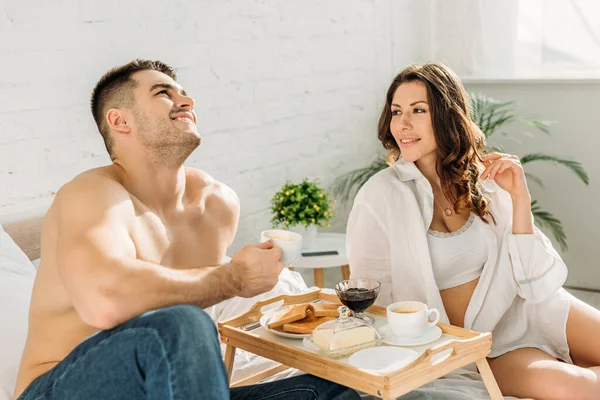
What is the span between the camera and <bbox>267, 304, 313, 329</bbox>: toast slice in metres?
1.87

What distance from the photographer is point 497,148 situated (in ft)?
11.7

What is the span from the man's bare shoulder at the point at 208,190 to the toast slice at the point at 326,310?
15.9 inches

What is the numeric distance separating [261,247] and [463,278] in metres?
0.76

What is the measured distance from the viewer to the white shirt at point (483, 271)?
2.24m

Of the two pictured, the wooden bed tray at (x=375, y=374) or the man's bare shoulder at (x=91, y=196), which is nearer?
the wooden bed tray at (x=375, y=374)

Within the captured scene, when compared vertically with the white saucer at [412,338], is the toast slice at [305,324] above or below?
above

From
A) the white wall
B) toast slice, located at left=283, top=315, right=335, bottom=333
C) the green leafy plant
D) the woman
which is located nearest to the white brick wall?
the green leafy plant

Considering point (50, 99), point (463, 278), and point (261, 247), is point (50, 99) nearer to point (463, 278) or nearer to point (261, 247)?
point (261, 247)

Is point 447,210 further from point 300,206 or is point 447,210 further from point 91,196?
point 91,196

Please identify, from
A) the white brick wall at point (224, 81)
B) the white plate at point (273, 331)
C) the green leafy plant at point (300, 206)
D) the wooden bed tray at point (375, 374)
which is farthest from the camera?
the green leafy plant at point (300, 206)

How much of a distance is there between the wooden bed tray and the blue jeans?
0.24 metres

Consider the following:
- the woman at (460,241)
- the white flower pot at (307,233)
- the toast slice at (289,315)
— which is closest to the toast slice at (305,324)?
the toast slice at (289,315)

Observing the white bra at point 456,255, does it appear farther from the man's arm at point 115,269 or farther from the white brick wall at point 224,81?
the white brick wall at point 224,81

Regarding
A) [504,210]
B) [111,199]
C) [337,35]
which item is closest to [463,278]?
[504,210]
